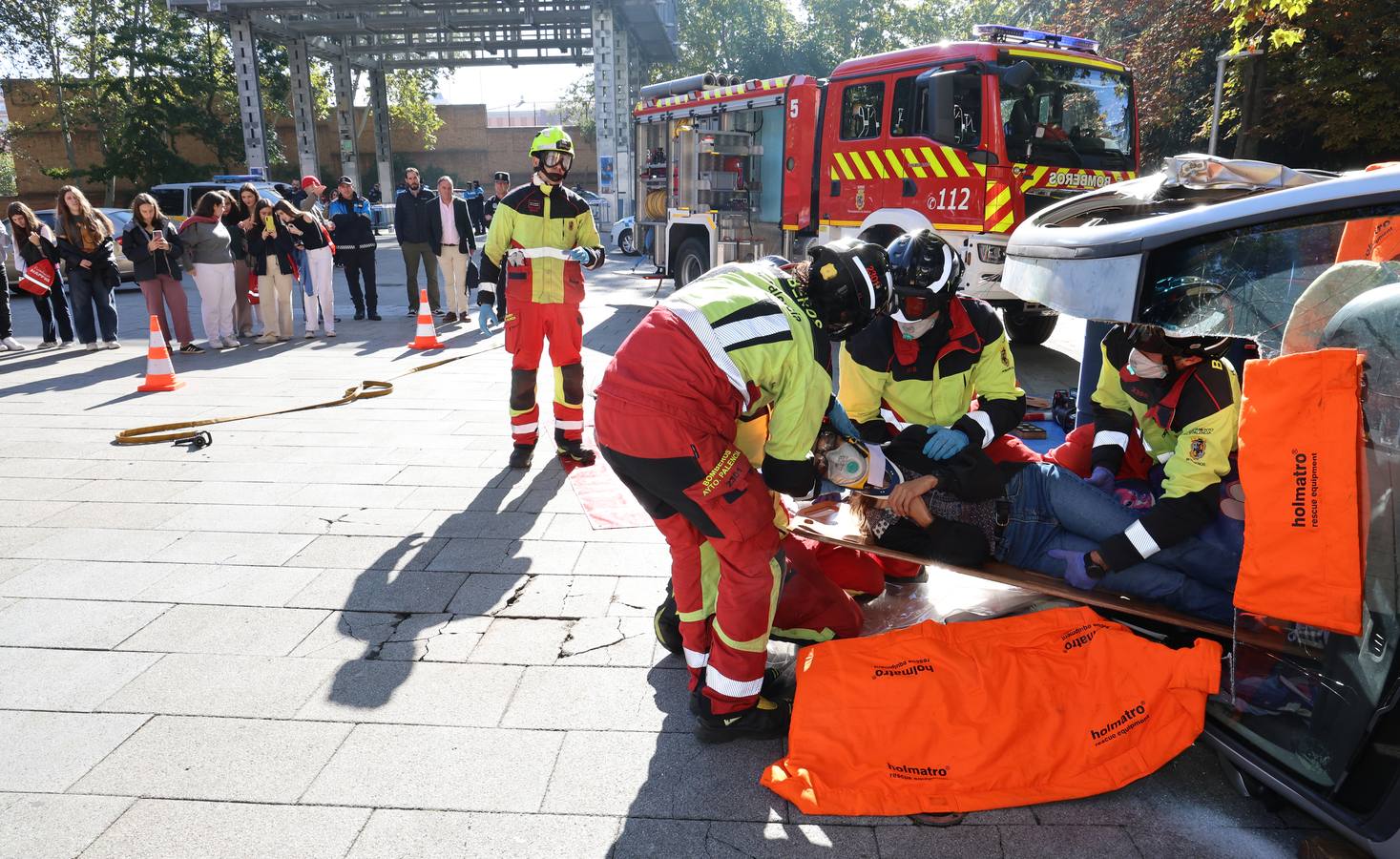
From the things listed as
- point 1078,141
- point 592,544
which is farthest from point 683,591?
point 1078,141

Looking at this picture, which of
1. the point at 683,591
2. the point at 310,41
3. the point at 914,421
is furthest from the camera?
the point at 310,41

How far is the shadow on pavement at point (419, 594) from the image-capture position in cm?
327

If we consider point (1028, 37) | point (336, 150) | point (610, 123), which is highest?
point (336, 150)

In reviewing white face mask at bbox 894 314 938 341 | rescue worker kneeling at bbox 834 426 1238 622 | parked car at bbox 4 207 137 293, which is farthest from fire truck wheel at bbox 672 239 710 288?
rescue worker kneeling at bbox 834 426 1238 622

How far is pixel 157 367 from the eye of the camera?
7859 mm

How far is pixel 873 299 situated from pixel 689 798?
5.24 feet

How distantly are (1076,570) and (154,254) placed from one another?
9.45m

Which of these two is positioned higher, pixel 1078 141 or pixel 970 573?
pixel 1078 141

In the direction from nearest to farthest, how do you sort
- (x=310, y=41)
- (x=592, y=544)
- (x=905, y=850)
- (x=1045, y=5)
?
1. (x=905, y=850)
2. (x=592, y=544)
3. (x=1045, y=5)
4. (x=310, y=41)

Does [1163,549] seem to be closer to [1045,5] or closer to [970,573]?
[970,573]

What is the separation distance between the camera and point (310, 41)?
32625 mm

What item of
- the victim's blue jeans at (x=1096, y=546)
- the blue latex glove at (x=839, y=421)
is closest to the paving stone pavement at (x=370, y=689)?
the victim's blue jeans at (x=1096, y=546)

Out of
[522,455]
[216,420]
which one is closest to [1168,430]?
[522,455]

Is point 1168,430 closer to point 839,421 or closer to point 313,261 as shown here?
point 839,421
